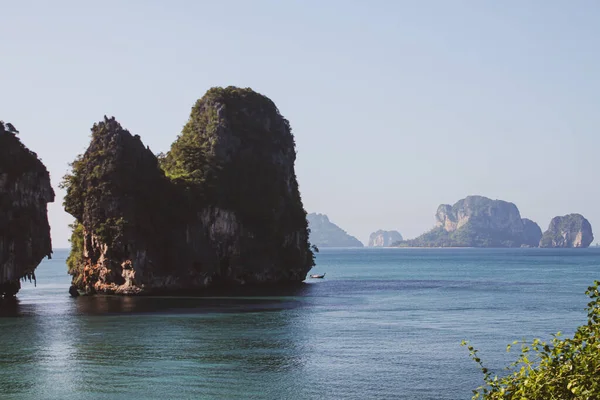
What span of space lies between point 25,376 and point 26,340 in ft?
49.6

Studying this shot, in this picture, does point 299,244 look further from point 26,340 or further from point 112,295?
point 26,340

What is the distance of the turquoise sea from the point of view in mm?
43625

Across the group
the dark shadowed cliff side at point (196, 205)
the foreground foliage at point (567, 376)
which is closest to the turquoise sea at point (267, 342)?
the dark shadowed cliff side at point (196, 205)

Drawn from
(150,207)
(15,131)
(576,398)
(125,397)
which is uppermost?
(15,131)

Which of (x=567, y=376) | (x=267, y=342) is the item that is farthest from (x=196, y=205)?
(x=567, y=376)

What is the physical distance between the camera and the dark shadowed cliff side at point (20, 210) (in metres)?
91.3

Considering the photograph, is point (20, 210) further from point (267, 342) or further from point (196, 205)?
point (267, 342)

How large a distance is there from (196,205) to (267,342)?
2277 inches

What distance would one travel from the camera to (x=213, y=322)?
70.9m

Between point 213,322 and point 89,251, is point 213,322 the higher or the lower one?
the lower one

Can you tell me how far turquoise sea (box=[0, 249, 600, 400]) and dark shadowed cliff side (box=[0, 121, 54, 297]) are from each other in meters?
4.65

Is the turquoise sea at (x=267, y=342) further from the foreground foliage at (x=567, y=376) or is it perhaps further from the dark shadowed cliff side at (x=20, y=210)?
the foreground foliage at (x=567, y=376)

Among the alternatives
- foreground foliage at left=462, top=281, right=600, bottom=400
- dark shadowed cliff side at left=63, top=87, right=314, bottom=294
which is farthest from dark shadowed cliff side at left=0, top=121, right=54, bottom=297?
foreground foliage at left=462, top=281, right=600, bottom=400

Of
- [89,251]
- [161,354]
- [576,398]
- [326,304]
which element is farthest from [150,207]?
[576,398]
